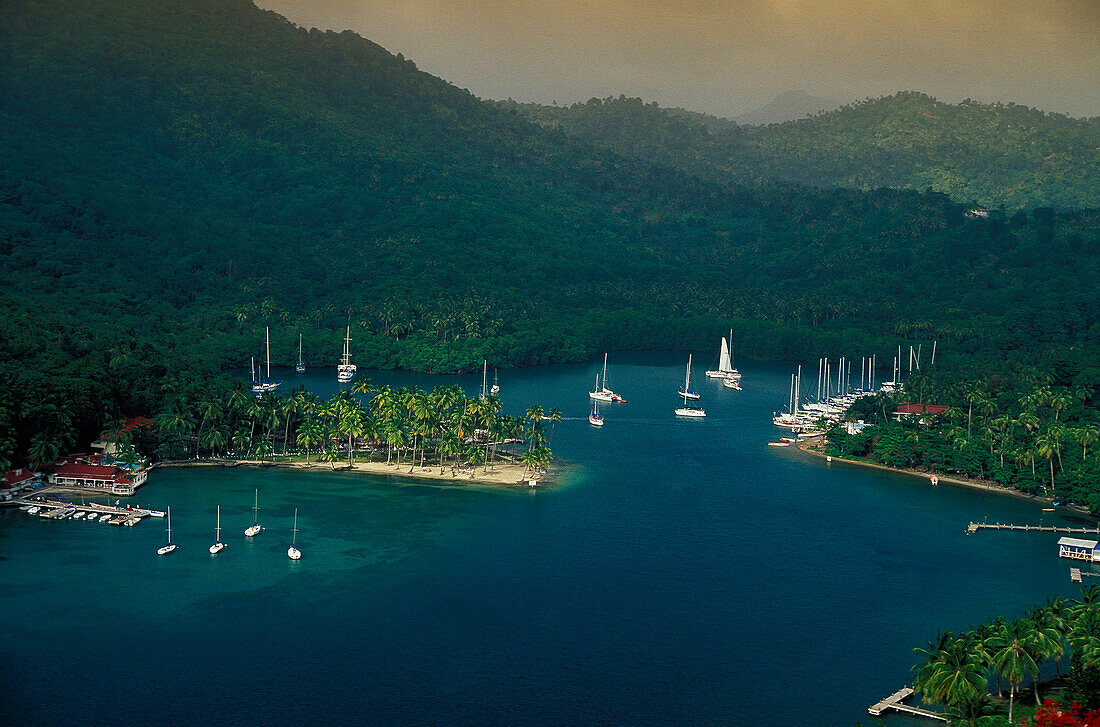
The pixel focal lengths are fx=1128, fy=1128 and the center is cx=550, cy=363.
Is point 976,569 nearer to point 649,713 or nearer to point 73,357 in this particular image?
point 649,713

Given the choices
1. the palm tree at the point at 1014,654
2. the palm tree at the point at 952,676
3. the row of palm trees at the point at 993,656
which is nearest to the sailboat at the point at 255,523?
the row of palm trees at the point at 993,656

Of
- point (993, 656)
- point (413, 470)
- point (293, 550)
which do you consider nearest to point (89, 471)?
point (293, 550)

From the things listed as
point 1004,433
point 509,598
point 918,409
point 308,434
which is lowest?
point 509,598

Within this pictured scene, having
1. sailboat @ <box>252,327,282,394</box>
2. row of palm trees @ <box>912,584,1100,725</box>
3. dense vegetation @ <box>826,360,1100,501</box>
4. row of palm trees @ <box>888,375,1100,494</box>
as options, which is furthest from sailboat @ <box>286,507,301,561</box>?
row of palm trees @ <box>888,375,1100,494</box>

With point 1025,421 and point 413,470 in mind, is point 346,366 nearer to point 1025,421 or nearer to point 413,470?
point 413,470

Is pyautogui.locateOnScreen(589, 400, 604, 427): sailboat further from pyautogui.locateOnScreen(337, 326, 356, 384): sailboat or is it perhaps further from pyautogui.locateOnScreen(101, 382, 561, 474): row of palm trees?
pyautogui.locateOnScreen(337, 326, 356, 384): sailboat
